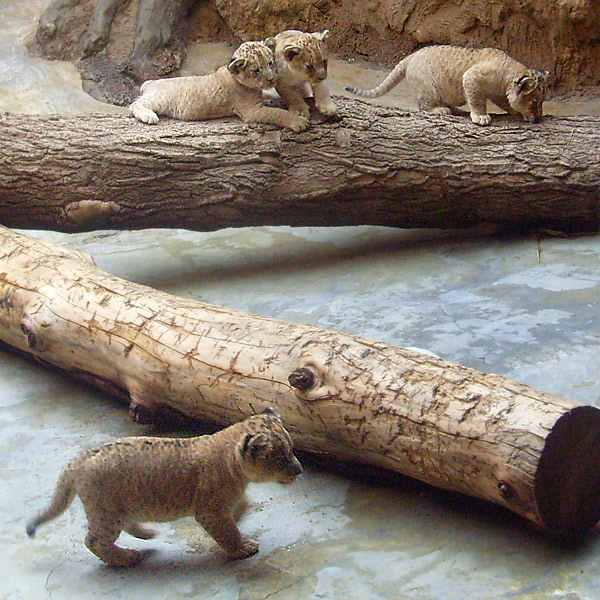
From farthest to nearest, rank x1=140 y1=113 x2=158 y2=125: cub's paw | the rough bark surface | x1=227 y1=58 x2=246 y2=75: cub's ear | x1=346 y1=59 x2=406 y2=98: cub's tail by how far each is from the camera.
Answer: the rough bark surface
x1=346 y1=59 x2=406 y2=98: cub's tail
x1=140 y1=113 x2=158 y2=125: cub's paw
x1=227 y1=58 x2=246 y2=75: cub's ear

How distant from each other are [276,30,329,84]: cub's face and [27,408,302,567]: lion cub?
3640 millimetres

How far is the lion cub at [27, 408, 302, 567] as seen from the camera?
3.15 metres

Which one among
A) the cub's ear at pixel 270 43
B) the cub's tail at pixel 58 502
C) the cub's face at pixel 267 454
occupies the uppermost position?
the cub's ear at pixel 270 43

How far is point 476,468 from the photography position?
3260 mm

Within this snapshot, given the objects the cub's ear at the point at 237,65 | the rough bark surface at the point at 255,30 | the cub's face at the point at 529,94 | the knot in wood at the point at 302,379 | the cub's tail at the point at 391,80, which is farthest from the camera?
the rough bark surface at the point at 255,30

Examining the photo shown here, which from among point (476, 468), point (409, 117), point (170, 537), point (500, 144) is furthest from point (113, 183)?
point (476, 468)

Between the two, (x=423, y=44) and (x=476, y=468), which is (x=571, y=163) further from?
(x=423, y=44)

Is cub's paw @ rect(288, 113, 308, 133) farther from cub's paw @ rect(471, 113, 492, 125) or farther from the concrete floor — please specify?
cub's paw @ rect(471, 113, 492, 125)

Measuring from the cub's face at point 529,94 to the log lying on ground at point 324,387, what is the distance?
3.52 m

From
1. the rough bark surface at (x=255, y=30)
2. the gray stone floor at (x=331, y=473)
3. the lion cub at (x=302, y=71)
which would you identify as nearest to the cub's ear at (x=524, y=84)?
the gray stone floor at (x=331, y=473)

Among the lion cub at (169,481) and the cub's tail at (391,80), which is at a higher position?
the cub's tail at (391,80)

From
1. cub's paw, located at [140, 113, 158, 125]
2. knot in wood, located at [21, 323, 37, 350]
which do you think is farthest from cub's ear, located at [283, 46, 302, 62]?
knot in wood, located at [21, 323, 37, 350]

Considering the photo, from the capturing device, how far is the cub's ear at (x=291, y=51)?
6.20 metres

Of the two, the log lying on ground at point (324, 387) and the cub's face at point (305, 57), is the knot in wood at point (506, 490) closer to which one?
the log lying on ground at point (324, 387)
